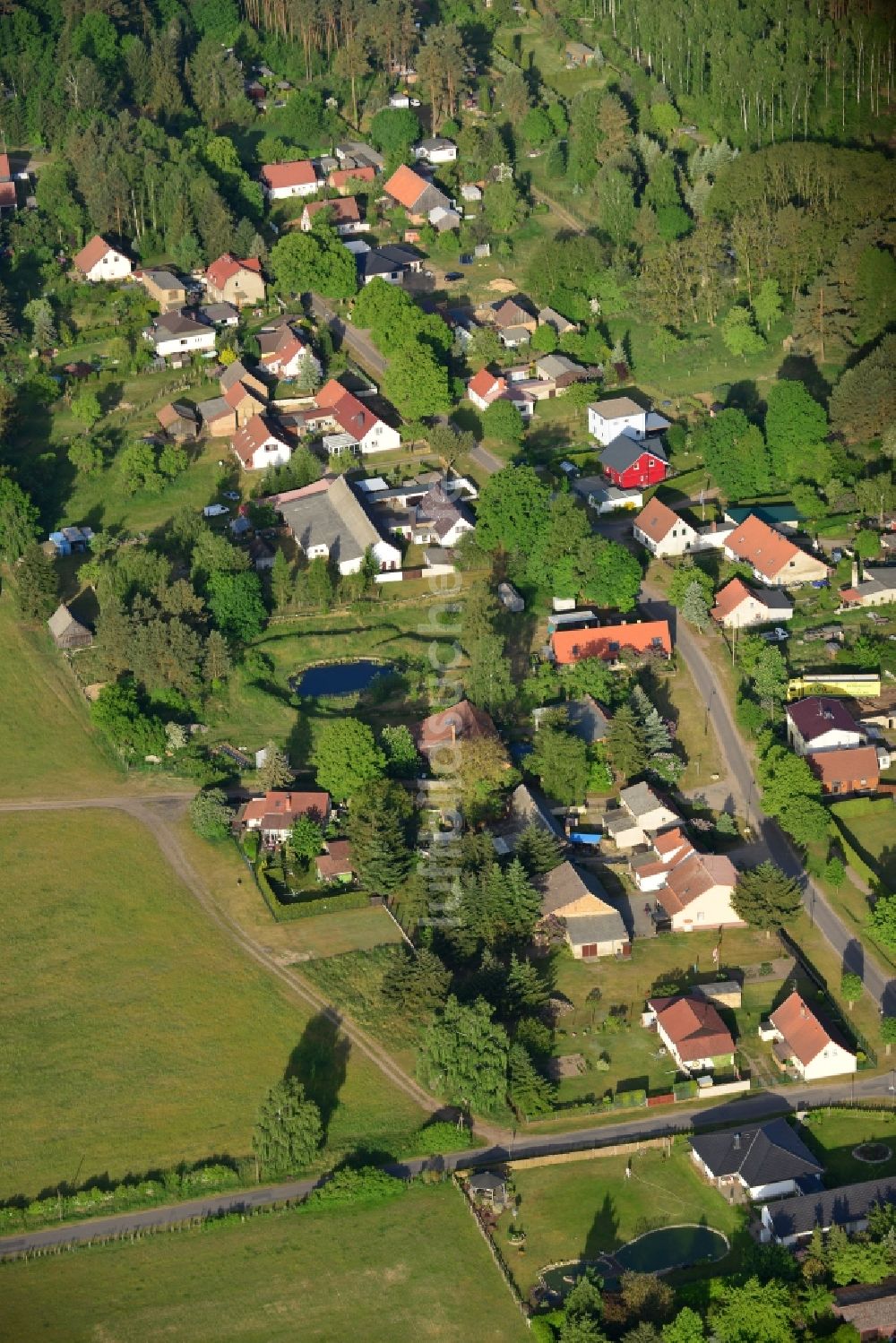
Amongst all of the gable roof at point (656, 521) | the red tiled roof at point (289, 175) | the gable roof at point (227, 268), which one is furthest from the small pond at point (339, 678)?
the red tiled roof at point (289, 175)

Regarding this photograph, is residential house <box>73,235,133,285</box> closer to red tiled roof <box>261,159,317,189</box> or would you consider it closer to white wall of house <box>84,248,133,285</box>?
white wall of house <box>84,248,133,285</box>

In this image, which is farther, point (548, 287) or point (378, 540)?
point (548, 287)

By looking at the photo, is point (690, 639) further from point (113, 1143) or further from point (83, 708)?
point (113, 1143)

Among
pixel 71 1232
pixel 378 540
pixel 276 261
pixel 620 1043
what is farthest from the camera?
pixel 276 261

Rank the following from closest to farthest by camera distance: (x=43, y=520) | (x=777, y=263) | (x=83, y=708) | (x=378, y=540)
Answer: (x=83, y=708) → (x=378, y=540) → (x=43, y=520) → (x=777, y=263)

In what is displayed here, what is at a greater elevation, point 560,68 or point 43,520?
point 560,68

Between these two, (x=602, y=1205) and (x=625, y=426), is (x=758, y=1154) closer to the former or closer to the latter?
(x=602, y=1205)

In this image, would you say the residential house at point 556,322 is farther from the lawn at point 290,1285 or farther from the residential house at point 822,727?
the lawn at point 290,1285

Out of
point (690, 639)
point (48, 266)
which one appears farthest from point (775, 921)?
point (48, 266)
